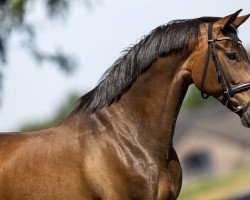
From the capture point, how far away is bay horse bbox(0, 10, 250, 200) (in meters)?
6.91

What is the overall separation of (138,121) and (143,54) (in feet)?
2.19

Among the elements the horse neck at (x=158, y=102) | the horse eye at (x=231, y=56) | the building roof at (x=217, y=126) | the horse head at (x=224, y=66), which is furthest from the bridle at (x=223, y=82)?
the building roof at (x=217, y=126)

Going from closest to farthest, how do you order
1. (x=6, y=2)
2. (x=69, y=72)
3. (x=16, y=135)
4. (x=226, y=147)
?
1. (x=16, y=135)
2. (x=6, y=2)
3. (x=69, y=72)
4. (x=226, y=147)

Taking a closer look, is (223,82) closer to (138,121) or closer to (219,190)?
(138,121)

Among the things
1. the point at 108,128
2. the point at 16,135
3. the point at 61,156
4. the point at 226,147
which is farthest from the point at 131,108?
the point at 226,147

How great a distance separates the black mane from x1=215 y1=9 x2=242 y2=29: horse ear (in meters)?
0.14

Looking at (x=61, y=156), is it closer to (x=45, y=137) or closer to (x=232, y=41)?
(x=45, y=137)

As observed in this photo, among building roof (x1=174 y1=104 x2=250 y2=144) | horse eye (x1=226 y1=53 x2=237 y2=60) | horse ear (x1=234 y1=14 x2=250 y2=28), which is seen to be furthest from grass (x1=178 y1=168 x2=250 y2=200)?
building roof (x1=174 y1=104 x2=250 y2=144)

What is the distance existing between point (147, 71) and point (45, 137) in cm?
124

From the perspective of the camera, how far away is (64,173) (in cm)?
710

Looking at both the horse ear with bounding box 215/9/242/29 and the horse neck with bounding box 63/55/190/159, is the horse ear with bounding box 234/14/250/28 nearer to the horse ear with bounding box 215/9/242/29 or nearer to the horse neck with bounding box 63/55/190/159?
the horse ear with bounding box 215/9/242/29

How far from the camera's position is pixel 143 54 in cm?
719

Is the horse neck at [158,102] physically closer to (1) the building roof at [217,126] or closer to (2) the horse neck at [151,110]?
(2) the horse neck at [151,110]

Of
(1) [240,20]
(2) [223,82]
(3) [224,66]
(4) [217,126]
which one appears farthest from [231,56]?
(4) [217,126]
